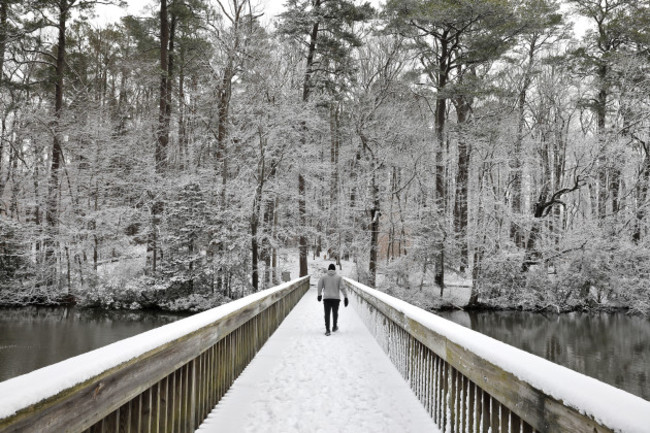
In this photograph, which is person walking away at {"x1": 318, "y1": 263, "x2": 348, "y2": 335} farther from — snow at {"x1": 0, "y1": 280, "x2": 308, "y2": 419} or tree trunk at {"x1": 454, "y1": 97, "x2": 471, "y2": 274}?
tree trunk at {"x1": 454, "y1": 97, "x2": 471, "y2": 274}

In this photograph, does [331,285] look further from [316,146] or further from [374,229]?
[316,146]

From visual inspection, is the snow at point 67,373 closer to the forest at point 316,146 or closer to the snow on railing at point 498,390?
the snow on railing at point 498,390

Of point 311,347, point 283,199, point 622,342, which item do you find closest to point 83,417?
point 311,347

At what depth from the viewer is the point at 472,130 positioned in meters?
22.4

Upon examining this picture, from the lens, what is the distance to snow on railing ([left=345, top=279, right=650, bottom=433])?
1497 mm

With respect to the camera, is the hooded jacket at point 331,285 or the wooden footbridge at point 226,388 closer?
the wooden footbridge at point 226,388

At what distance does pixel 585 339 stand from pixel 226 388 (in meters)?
14.7

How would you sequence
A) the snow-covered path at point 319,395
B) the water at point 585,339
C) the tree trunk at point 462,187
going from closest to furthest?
the snow-covered path at point 319,395 → the water at point 585,339 → the tree trunk at point 462,187

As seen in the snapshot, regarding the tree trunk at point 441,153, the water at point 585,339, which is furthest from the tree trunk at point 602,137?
the tree trunk at point 441,153

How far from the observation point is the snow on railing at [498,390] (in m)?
1.50

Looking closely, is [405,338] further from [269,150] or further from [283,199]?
→ [283,199]

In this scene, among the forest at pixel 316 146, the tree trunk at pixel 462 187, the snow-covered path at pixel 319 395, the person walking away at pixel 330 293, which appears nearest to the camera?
the snow-covered path at pixel 319 395

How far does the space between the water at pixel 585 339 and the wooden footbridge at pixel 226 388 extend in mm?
8670

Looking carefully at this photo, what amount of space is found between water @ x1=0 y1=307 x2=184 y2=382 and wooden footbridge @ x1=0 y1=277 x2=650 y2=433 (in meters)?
8.75
